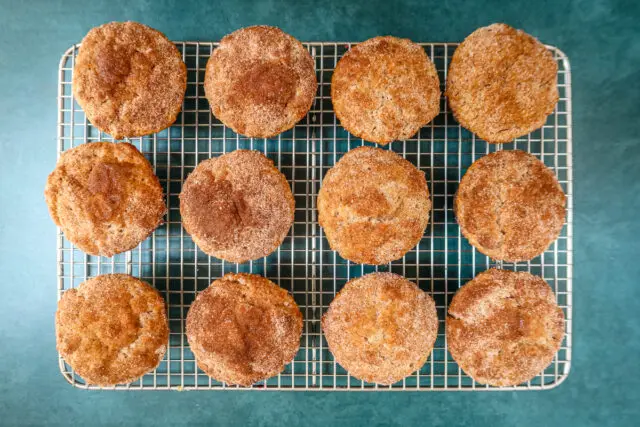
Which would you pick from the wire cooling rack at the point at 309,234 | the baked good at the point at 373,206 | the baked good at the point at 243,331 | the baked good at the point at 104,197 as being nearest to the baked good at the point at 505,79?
the wire cooling rack at the point at 309,234

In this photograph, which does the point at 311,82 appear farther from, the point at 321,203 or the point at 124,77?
the point at 124,77

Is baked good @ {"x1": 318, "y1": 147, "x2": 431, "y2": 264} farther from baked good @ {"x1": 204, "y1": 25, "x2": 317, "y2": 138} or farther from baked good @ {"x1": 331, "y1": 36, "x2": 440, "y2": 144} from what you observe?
baked good @ {"x1": 204, "y1": 25, "x2": 317, "y2": 138}

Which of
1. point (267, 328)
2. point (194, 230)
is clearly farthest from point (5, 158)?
point (267, 328)

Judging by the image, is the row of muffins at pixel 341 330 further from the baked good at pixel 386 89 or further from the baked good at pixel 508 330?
the baked good at pixel 386 89

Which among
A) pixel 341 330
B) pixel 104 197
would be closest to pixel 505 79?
pixel 341 330

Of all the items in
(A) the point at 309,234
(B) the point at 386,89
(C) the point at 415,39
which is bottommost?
(A) the point at 309,234

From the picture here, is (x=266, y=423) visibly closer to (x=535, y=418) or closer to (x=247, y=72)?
(x=535, y=418)
